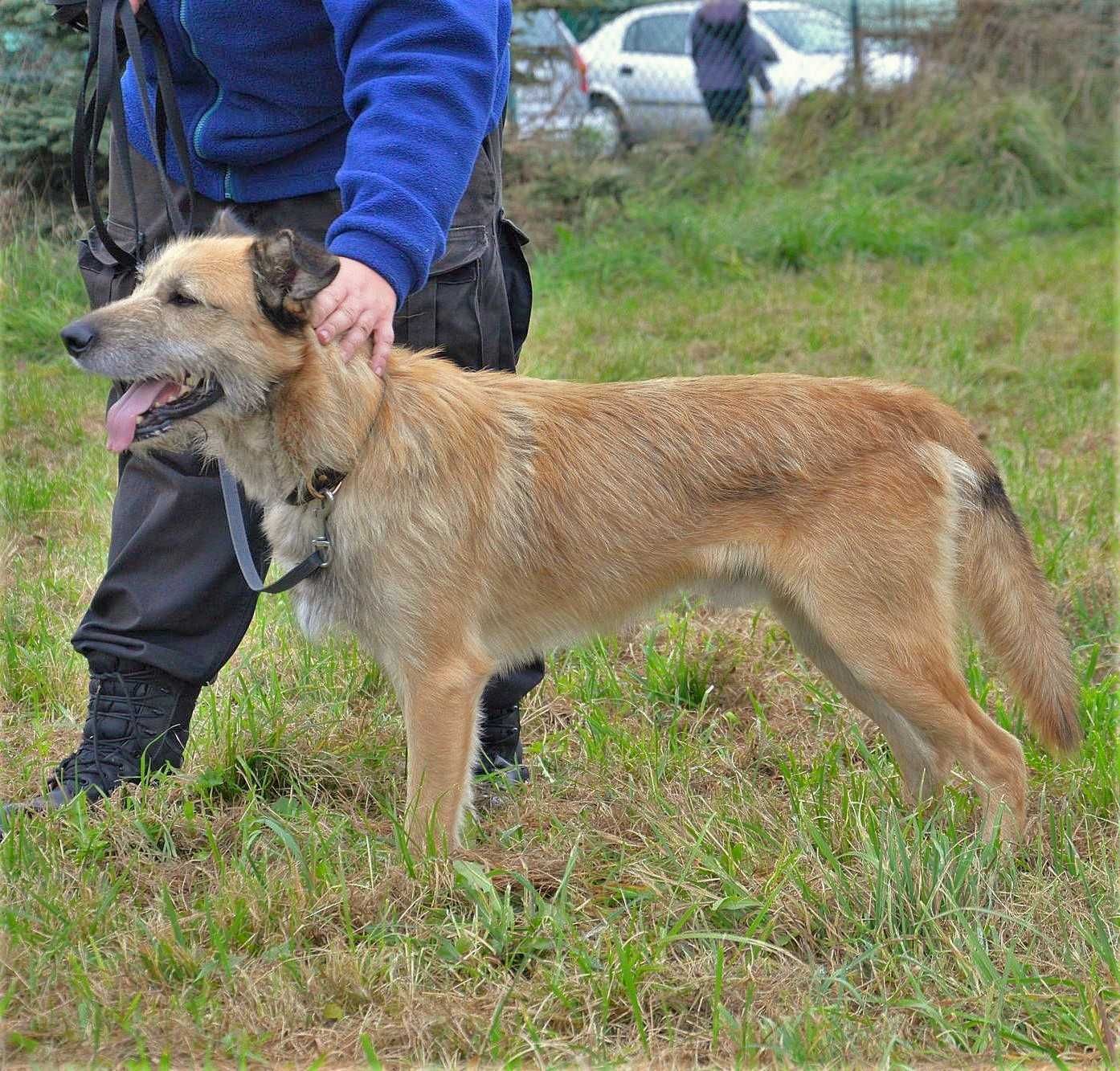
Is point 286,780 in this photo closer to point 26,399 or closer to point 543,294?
point 26,399

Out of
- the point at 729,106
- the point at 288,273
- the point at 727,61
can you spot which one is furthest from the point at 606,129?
the point at 288,273

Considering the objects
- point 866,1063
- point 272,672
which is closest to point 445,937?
point 866,1063

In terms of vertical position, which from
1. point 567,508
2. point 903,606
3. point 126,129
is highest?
point 126,129

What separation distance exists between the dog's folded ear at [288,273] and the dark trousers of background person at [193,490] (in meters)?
0.41

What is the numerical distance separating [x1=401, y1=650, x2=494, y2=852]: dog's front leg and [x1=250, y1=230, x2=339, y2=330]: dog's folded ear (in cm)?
84

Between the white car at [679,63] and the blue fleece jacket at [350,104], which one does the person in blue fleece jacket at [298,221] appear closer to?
the blue fleece jacket at [350,104]

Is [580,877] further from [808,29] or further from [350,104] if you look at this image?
[808,29]

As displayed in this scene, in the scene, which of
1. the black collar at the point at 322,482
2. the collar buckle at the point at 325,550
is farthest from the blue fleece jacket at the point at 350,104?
the collar buckle at the point at 325,550

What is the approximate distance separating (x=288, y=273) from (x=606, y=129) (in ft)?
26.3

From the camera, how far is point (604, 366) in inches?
254

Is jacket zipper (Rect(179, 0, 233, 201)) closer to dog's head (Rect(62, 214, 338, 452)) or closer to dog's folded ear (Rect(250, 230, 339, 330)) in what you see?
dog's head (Rect(62, 214, 338, 452))

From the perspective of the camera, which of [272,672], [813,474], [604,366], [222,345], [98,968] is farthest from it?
Answer: [604,366]

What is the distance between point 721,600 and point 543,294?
4989 millimetres

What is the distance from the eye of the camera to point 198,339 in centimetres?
268
